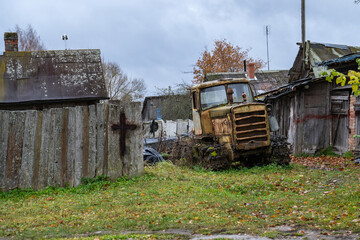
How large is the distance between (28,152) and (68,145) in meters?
0.93

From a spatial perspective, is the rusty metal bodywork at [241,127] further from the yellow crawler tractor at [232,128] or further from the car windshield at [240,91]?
the car windshield at [240,91]

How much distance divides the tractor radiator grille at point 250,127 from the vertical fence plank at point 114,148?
166 inches

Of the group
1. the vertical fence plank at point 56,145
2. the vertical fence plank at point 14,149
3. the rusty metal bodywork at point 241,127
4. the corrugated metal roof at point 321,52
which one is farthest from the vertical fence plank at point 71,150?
the corrugated metal roof at point 321,52

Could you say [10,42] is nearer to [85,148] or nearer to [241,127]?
[85,148]

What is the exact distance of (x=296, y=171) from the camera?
13734 mm

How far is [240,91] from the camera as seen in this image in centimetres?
1538

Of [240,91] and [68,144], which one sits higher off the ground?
[240,91]

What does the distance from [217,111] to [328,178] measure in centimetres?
440

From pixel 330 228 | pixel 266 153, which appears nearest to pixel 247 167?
pixel 266 153

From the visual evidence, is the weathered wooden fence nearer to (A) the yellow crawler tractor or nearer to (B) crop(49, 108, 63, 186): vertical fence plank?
(B) crop(49, 108, 63, 186): vertical fence plank

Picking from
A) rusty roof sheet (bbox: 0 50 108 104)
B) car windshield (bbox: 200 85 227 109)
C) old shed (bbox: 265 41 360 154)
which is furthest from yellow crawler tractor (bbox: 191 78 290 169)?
rusty roof sheet (bbox: 0 50 108 104)

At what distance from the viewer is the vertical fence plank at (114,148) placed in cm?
1139

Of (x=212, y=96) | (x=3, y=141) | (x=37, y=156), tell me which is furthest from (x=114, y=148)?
(x=212, y=96)

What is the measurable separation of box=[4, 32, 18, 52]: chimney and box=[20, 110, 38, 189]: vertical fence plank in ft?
41.9
